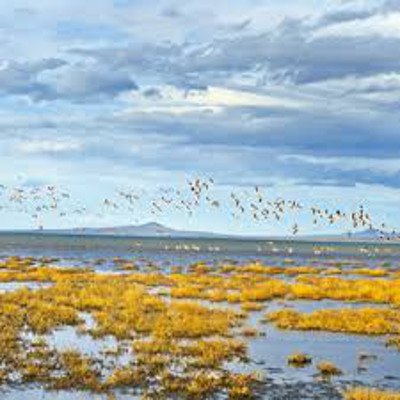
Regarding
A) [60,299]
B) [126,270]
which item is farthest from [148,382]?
[126,270]

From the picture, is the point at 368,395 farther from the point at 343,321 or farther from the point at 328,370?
the point at 343,321

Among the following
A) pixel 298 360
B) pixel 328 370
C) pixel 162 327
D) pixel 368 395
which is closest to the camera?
pixel 368 395

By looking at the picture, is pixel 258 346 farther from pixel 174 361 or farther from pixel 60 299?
pixel 60 299

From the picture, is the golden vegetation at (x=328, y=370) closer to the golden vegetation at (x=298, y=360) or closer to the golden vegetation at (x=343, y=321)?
the golden vegetation at (x=298, y=360)

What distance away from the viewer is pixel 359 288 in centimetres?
6153

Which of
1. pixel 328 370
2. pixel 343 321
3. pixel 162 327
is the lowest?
pixel 328 370

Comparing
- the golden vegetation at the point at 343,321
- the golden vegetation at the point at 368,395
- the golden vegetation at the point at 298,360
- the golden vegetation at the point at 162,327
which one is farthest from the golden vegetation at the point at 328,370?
the golden vegetation at the point at 343,321

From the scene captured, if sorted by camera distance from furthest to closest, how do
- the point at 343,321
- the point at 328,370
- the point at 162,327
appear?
the point at 343,321
the point at 162,327
the point at 328,370

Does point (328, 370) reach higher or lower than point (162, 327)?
lower

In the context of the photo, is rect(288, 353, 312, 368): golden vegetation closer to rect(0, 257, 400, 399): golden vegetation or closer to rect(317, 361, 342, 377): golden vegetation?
rect(0, 257, 400, 399): golden vegetation

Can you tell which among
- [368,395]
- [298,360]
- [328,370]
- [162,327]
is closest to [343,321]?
[162,327]

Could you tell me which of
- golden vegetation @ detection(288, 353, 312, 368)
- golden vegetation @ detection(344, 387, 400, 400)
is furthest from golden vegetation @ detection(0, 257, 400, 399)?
golden vegetation @ detection(344, 387, 400, 400)

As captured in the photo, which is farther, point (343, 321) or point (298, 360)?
point (343, 321)

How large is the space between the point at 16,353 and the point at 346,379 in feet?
38.4
